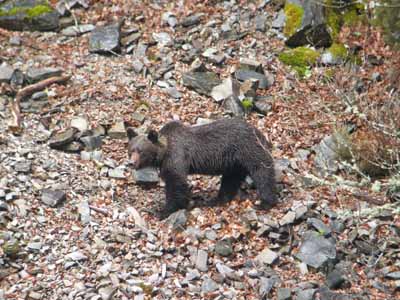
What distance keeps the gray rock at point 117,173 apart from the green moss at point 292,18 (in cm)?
468

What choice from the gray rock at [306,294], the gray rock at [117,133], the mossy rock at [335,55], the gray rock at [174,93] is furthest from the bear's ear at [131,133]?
the mossy rock at [335,55]

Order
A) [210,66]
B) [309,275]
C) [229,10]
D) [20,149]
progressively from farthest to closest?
[229,10]
[210,66]
[20,149]
[309,275]

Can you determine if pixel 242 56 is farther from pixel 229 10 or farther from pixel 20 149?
pixel 20 149

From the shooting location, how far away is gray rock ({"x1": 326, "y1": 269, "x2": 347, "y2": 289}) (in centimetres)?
979

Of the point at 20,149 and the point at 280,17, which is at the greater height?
the point at 280,17

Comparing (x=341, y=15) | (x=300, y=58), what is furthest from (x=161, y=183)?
(x=341, y=15)

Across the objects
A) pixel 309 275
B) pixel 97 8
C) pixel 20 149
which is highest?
pixel 97 8

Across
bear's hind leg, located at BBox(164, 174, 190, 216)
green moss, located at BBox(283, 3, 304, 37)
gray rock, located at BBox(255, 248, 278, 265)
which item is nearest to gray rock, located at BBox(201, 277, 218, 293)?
gray rock, located at BBox(255, 248, 278, 265)

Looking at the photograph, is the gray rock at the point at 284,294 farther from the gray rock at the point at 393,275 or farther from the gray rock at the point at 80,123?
the gray rock at the point at 80,123

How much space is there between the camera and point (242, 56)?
14.3m

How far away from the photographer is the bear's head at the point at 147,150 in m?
10.9

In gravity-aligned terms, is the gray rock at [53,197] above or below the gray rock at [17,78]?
below

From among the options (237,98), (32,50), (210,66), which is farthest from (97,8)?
(237,98)

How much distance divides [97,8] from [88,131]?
12.7 feet
